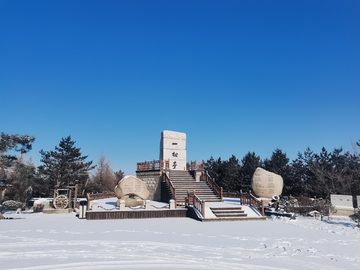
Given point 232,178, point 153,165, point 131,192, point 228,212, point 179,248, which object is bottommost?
point 179,248

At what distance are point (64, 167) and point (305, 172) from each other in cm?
2658

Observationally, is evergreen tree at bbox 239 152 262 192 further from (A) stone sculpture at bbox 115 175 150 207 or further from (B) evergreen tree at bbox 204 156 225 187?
(A) stone sculpture at bbox 115 175 150 207

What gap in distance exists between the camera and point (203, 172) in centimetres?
2289

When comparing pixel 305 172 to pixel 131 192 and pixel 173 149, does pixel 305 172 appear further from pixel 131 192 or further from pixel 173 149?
pixel 131 192

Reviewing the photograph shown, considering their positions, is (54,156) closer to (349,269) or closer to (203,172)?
(203,172)

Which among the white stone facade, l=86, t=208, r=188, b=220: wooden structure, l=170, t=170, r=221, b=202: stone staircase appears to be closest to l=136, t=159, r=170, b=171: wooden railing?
l=170, t=170, r=221, b=202: stone staircase

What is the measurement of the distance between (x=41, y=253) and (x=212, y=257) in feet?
14.9

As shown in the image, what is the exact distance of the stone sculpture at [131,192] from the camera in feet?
56.5

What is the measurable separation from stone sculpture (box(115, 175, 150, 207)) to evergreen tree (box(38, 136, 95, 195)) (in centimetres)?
1046

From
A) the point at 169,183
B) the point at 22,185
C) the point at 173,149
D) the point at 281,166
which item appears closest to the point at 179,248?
the point at 169,183

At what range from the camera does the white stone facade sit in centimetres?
2686

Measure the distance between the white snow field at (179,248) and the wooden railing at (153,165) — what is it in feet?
38.7

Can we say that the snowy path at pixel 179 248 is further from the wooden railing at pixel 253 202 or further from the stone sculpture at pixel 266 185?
the stone sculpture at pixel 266 185

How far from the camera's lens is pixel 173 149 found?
1068 inches
